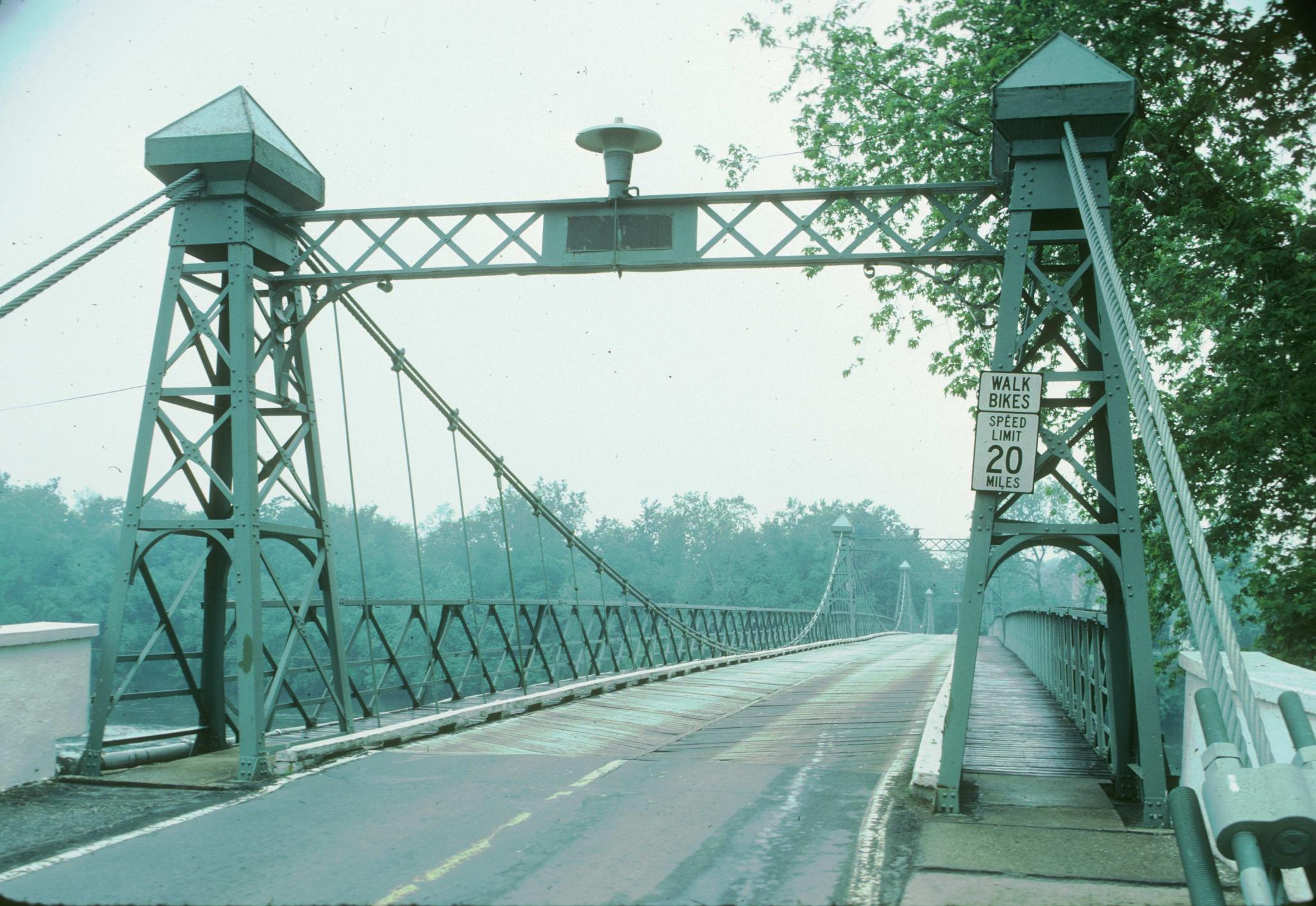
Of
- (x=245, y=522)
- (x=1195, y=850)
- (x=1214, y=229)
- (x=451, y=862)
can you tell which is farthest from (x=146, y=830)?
(x=1214, y=229)

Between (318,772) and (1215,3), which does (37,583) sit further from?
(1215,3)

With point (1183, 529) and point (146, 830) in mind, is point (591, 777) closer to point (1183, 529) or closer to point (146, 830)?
point (146, 830)

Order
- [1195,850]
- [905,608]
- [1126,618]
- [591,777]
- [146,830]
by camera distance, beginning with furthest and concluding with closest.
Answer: [905,608] < [591,777] < [1126,618] < [146,830] < [1195,850]

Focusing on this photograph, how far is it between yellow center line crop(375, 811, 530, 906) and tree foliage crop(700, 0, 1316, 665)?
7864 mm

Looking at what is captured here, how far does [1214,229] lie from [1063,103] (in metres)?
7.19

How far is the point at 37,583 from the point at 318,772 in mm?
33489

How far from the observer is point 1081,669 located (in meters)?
11.5

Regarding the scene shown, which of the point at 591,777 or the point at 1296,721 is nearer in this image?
the point at 1296,721

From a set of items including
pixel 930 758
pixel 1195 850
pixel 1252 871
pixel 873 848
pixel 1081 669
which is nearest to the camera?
pixel 1252 871

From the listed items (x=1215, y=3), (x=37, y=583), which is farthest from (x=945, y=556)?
(x=1215, y=3)

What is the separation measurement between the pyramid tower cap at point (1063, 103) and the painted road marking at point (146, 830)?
7.12 meters

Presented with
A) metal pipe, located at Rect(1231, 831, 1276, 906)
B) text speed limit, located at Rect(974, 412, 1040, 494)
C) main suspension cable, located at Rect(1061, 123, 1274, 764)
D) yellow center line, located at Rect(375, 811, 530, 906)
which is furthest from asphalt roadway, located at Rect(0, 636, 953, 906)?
metal pipe, located at Rect(1231, 831, 1276, 906)

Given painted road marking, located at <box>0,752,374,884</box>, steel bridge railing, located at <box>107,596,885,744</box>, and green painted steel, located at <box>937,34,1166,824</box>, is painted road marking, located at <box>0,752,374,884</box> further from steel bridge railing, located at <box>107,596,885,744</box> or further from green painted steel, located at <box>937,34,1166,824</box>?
green painted steel, located at <box>937,34,1166,824</box>

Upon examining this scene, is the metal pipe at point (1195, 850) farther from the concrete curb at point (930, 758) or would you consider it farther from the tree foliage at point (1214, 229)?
the tree foliage at point (1214, 229)
